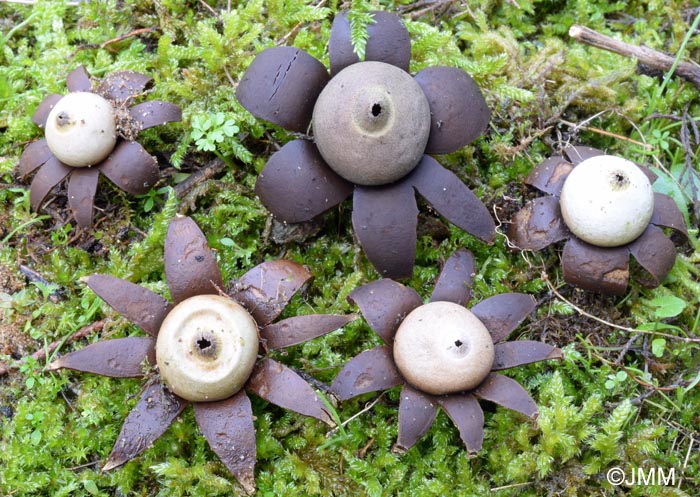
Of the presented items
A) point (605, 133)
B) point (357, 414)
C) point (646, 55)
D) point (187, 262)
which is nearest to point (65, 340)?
point (187, 262)

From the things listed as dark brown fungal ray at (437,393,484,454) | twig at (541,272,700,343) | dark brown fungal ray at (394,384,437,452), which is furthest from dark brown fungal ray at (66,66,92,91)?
twig at (541,272,700,343)

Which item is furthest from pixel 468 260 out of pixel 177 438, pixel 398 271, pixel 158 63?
pixel 158 63

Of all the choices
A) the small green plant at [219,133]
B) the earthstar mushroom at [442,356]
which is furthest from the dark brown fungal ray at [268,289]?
the small green plant at [219,133]

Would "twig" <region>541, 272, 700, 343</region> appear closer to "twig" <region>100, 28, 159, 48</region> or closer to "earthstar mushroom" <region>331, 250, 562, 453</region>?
"earthstar mushroom" <region>331, 250, 562, 453</region>

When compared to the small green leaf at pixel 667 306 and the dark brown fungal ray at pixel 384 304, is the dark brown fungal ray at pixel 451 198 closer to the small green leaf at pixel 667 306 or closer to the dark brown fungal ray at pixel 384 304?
the dark brown fungal ray at pixel 384 304

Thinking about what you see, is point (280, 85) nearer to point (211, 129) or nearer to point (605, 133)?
point (211, 129)
